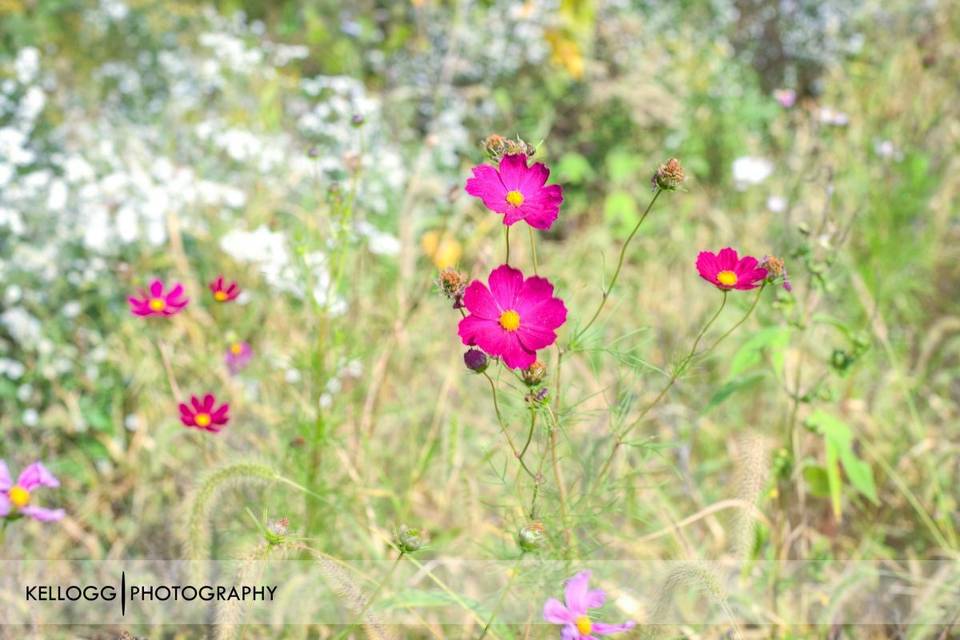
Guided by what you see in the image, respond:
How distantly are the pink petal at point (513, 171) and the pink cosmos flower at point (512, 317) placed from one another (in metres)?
0.11

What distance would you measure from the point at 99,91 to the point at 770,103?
3.16 metres

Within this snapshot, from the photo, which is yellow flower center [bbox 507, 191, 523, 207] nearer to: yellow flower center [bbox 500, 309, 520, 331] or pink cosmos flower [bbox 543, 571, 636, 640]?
yellow flower center [bbox 500, 309, 520, 331]

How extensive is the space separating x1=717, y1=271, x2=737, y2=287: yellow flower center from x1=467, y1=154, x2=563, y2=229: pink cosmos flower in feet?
0.76

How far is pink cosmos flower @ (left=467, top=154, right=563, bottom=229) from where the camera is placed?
108 cm

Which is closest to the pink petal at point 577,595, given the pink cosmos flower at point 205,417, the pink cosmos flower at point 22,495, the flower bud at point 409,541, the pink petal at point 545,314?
the flower bud at point 409,541

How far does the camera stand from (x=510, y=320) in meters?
1.08

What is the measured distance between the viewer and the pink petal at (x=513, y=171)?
111 centimetres

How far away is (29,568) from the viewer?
1.91 metres

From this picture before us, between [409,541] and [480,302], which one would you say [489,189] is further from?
[409,541]

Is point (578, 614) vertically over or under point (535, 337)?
under

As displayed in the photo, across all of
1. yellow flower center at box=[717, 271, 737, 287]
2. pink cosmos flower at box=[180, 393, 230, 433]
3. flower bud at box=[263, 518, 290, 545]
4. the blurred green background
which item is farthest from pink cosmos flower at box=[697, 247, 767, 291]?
pink cosmos flower at box=[180, 393, 230, 433]

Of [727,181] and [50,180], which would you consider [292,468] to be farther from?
[727,181]

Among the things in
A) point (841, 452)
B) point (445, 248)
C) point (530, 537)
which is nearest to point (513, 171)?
point (530, 537)

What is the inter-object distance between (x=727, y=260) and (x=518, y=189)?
11.8 inches
